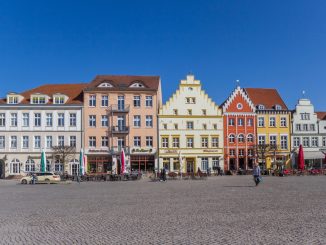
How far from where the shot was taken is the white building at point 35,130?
5253cm

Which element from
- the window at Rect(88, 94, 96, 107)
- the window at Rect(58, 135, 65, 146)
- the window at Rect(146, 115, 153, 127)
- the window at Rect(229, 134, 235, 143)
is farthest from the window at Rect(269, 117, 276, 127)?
the window at Rect(58, 135, 65, 146)

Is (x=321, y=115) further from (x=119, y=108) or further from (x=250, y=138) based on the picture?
(x=119, y=108)

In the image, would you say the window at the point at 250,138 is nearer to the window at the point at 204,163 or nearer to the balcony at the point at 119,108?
the window at the point at 204,163

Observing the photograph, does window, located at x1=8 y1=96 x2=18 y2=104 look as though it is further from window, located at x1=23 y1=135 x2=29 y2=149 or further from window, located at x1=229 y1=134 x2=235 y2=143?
window, located at x1=229 y1=134 x2=235 y2=143

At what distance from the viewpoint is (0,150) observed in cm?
5247

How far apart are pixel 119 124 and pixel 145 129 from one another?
3549 mm

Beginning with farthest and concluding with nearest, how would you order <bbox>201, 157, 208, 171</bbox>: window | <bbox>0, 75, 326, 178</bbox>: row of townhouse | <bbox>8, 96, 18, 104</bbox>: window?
<bbox>201, 157, 208, 171</bbox>: window
<bbox>8, 96, 18, 104</bbox>: window
<bbox>0, 75, 326, 178</bbox>: row of townhouse

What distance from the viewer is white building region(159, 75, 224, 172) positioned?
54.8m

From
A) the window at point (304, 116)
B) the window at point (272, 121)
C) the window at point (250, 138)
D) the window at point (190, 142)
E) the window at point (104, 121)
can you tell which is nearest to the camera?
the window at point (104, 121)

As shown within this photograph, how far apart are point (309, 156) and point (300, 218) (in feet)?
157

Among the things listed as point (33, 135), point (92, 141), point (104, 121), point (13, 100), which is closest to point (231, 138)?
point (104, 121)


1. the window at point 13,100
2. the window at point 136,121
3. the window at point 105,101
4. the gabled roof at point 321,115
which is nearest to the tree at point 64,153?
the window at point 105,101

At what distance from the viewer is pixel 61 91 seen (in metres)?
56.9

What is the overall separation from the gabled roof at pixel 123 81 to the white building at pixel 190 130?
Answer: 3.58 metres
